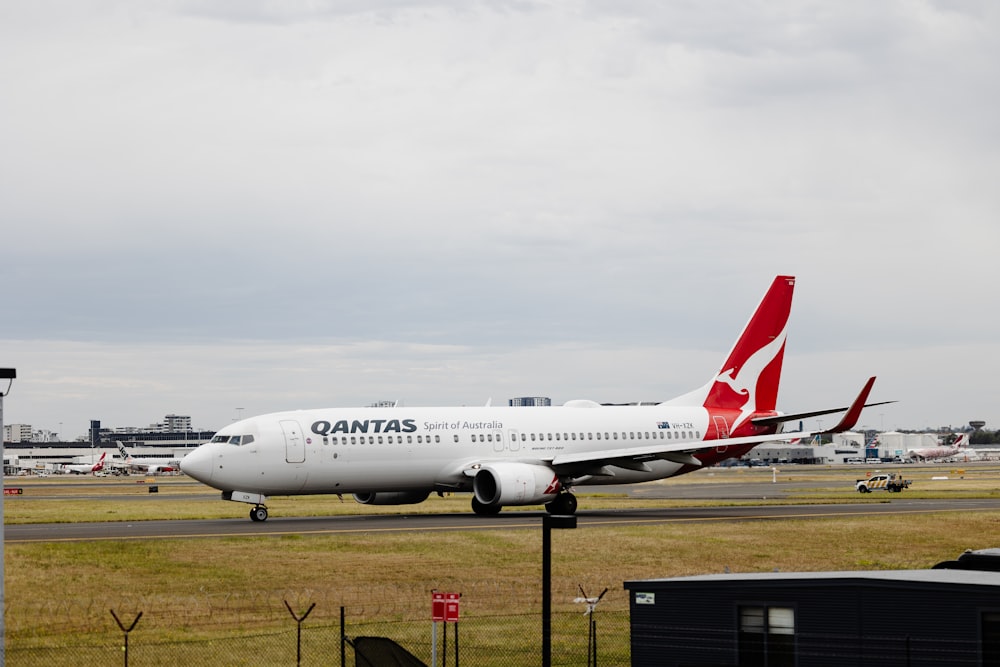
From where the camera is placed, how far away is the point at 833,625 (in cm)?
1914

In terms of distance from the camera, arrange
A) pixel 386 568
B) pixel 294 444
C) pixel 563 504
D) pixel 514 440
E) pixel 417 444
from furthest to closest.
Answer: pixel 514 440, pixel 563 504, pixel 417 444, pixel 294 444, pixel 386 568

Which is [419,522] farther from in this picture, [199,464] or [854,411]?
[854,411]

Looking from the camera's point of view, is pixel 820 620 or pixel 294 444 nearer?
pixel 820 620

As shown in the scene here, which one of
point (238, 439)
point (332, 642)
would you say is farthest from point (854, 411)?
point (332, 642)

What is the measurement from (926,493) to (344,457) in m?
41.7

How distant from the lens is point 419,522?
5253 centimetres

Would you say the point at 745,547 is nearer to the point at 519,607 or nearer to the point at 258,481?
the point at 519,607

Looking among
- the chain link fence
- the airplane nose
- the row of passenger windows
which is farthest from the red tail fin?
the chain link fence

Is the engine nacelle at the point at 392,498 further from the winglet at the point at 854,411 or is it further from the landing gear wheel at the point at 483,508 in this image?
the winglet at the point at 854,411

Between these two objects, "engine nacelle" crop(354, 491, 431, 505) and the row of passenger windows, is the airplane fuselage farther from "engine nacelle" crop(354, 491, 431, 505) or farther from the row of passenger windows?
"engine nacelle" crop(354, 491, 431, 505)

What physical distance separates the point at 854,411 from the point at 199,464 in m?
27.0

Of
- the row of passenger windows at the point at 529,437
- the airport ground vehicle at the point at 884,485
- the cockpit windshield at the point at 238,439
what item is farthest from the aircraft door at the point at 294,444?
the airport ground vehicle at the point at 884,485

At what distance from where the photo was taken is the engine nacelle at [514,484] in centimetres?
5272

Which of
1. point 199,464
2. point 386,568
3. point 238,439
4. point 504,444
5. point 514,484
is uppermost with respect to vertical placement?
point 238,439
